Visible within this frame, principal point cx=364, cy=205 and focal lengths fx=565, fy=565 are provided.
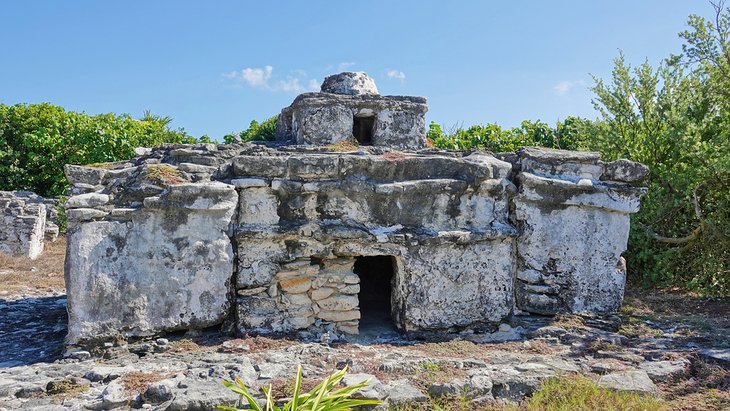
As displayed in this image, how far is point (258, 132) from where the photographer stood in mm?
18078

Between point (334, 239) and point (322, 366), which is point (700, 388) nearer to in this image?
point (322, 366)

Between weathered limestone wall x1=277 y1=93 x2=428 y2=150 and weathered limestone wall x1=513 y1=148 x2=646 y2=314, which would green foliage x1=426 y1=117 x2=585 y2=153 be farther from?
weathered limestone wall x1=513 y1=148 x2=646 y2=314

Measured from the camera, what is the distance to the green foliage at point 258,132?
17453mm

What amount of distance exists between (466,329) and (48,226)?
12564 millimetres

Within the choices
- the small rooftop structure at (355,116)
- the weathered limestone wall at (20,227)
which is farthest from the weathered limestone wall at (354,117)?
the weathered limestone wall at (20,227)

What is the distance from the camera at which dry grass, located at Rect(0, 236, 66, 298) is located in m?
9.27

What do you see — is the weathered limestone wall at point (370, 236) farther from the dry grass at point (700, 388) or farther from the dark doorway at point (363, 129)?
the dark doorway at point (363, 129)

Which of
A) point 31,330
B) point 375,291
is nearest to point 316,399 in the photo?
point 375,291

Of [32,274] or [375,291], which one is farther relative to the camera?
[32,274]

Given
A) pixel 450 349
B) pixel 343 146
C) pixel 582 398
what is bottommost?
pixel 450 349

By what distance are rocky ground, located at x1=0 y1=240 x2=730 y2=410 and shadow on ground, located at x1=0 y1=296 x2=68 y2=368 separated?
22mm

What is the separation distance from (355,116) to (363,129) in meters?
0.49

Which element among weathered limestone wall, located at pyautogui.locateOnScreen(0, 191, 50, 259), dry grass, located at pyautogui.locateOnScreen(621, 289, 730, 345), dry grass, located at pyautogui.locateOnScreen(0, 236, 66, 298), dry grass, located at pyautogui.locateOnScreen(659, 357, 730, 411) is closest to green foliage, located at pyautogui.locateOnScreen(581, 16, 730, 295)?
dry grass, located at pyautogui.locateOnScreen(621, 289, 730, 345)

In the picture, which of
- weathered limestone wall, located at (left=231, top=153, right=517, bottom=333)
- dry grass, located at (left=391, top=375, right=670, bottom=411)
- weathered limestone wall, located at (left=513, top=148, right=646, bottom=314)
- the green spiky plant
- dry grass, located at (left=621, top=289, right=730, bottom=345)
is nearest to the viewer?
the green spiky plant
